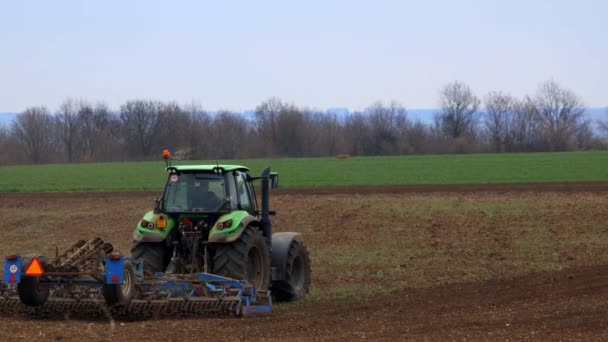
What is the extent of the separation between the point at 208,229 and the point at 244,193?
0.94 m

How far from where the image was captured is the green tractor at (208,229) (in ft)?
38.4

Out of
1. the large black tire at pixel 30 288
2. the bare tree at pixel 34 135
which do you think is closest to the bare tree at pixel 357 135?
the bare tree at pixel 34 135

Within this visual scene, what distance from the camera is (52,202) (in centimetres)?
3303

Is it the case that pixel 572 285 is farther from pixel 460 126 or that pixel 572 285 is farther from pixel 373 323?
pixel 460 126

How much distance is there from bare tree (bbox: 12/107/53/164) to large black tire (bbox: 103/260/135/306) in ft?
351

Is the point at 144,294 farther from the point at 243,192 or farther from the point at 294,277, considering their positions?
the point at 294,277

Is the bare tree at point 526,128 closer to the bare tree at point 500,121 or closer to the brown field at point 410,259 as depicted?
the bare tree at point 500,121

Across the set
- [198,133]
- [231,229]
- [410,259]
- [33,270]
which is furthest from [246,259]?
[198,133]

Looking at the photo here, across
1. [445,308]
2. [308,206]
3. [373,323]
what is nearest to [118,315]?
[373,323]

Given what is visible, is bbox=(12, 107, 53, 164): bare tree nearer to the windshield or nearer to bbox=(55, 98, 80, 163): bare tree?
bbox=(55, 98, 80, 163): bare tree

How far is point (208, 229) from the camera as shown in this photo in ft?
40.0

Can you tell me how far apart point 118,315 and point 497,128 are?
352 feet

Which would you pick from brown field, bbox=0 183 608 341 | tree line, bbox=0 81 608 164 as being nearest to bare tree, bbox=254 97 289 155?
tree line, bbox=0 81 608 164

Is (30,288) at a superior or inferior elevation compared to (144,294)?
superior
